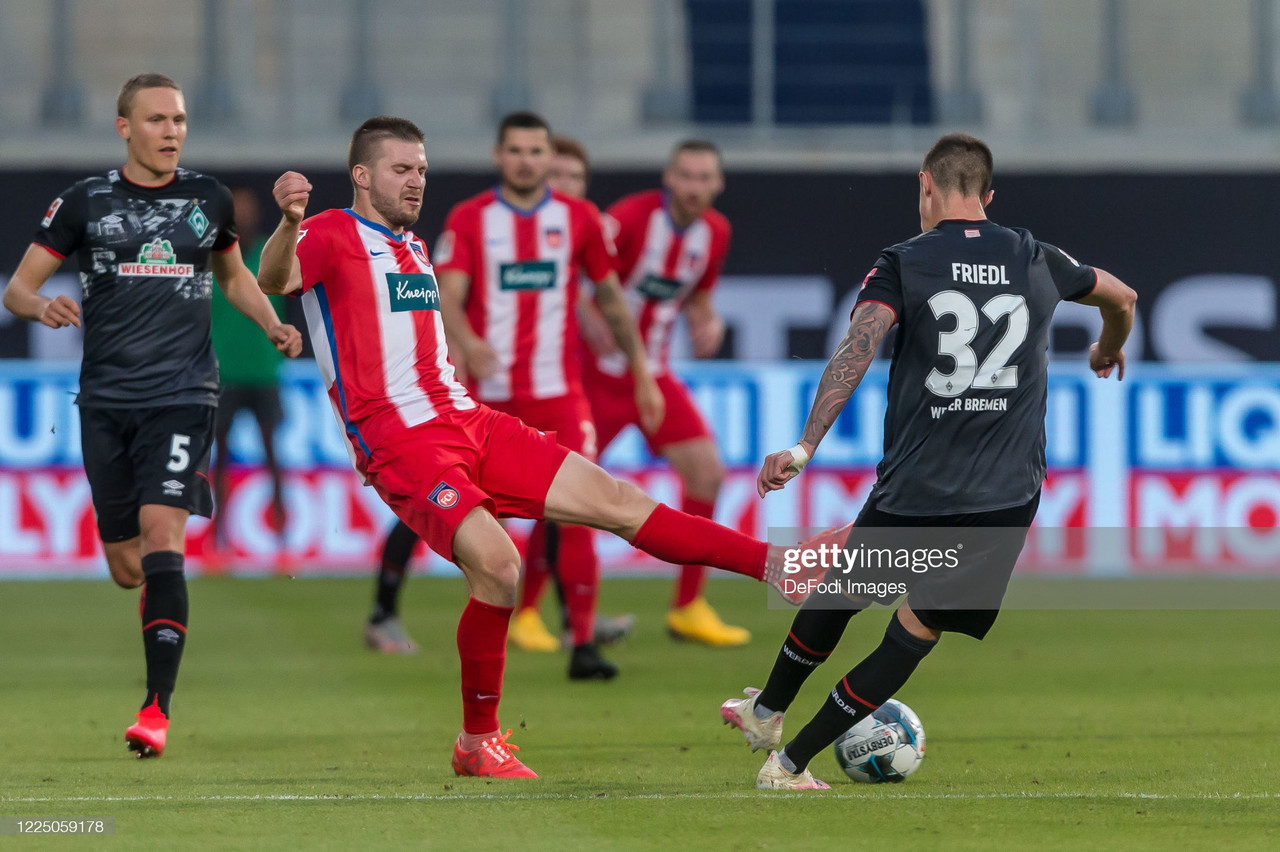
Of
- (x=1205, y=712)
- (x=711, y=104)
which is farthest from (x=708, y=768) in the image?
(x=711, y=104)

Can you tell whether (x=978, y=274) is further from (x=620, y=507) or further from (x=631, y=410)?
(x=631, y=410)

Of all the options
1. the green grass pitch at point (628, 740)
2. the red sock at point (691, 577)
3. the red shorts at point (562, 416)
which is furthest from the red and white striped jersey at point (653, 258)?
the green grass pitch at point (628, 740)

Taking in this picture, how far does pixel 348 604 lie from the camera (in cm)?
989

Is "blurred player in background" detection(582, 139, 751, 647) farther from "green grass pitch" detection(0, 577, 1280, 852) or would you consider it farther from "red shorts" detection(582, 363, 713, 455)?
"green grass pitch" detection(0, 577, 1280, 852)

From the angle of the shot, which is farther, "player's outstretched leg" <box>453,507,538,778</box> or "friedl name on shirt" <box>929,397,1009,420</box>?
"player's outstretched leg" <box>453,507,538,778</box>

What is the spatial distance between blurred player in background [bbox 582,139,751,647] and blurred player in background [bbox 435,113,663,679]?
630 millimetres

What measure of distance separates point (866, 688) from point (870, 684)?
2cm

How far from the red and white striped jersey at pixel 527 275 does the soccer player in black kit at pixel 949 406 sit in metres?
2.89

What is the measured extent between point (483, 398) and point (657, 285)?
4.34 feet

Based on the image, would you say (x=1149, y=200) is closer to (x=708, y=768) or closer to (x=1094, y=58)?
(x=1094, y=58)

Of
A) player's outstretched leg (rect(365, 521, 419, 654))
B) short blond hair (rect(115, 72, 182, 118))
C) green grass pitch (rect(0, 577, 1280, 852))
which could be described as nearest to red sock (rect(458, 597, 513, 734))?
green grass pitch (rect(0, 577, 1280, 852))

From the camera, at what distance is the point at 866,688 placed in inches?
183

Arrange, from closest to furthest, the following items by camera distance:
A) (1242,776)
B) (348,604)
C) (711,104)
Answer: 1. (1242,776)
2. (348,604)
3. (711,104)

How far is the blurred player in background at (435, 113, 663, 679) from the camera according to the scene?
7348 millimetres
